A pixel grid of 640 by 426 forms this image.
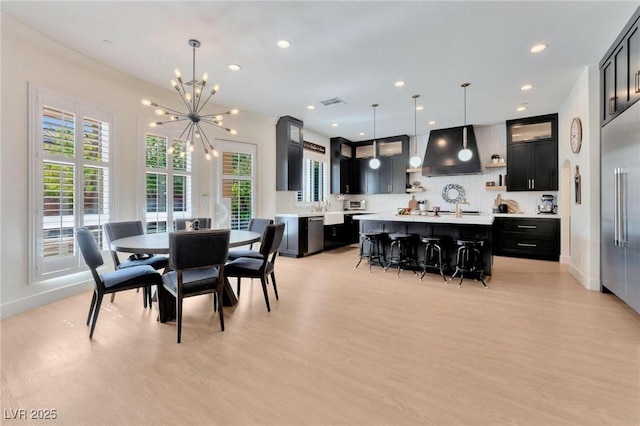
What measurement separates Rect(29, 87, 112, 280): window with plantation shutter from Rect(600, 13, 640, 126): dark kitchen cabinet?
6119 millimetres

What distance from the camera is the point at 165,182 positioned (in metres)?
4.62

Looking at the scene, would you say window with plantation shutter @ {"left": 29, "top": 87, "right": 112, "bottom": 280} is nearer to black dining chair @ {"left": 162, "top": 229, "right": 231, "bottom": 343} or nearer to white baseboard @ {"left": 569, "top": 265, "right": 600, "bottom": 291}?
black dining chair @ {"left": 162, "top": 229, "right": 231, "bottom": 343}

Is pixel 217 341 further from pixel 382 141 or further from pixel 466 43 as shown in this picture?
pixel 382 141

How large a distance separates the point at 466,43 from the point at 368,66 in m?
1.15

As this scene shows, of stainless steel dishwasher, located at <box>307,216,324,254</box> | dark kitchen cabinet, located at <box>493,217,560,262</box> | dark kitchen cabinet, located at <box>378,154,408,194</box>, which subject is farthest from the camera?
dark kitchen cabinet, located at <box>378,154,408,194</box>

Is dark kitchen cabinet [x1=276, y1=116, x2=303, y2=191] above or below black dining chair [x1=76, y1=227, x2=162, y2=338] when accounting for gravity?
above

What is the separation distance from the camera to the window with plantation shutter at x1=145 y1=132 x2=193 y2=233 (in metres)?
4.42

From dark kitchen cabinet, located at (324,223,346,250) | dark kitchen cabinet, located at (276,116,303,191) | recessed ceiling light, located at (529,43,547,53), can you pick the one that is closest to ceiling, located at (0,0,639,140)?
recessed ceiling light, located at (529,43,547,53)

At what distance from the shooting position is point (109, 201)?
393 cm

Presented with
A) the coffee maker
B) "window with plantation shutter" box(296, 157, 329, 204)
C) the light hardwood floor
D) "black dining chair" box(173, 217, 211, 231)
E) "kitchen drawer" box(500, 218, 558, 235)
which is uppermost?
"window with plantation shutter" box(296, 157, 329, 204)

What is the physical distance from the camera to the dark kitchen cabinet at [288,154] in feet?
20.2

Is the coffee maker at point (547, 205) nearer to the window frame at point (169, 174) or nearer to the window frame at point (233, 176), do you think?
the window frame at point (233, 176)

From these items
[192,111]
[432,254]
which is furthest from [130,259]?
[432,254]

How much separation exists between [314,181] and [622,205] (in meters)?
5.81
